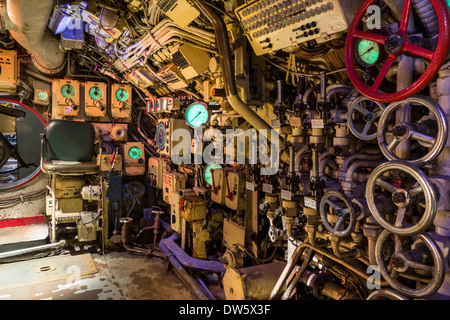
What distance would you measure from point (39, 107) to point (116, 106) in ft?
5.09

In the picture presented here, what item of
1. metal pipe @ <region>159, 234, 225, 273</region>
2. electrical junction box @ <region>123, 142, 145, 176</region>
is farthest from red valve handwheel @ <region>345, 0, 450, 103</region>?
electrical junction box @ <region>123, 142, 145, 176</region>

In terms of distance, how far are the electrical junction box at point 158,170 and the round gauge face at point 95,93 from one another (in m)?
1.82

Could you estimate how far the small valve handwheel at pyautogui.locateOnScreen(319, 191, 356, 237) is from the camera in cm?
211

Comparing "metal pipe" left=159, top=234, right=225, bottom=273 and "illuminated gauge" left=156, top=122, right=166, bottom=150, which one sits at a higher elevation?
"illuminated gauge" left=156, top=122, right=166, bottom=150

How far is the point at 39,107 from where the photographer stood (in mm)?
6711

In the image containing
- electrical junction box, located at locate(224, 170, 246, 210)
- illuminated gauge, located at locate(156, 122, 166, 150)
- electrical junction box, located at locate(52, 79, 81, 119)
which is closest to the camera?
electrical junction box, located at locate(224, 170, 246, 210)

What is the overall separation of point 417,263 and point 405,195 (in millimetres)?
372

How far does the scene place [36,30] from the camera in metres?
4.54

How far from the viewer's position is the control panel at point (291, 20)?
7.54 feet

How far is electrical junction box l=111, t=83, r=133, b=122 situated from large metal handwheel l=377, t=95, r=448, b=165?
6.20 metres

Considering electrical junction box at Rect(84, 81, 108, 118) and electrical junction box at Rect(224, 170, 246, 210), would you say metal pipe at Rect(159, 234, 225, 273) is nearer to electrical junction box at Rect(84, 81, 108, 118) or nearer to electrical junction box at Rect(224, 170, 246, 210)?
electrical junction box at Rect(224, 170, 246, 210)

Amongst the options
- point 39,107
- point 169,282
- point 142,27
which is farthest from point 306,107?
point 39,107

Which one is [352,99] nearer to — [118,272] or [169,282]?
[169,282]

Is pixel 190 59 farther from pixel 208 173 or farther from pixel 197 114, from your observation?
pixel 208 173
